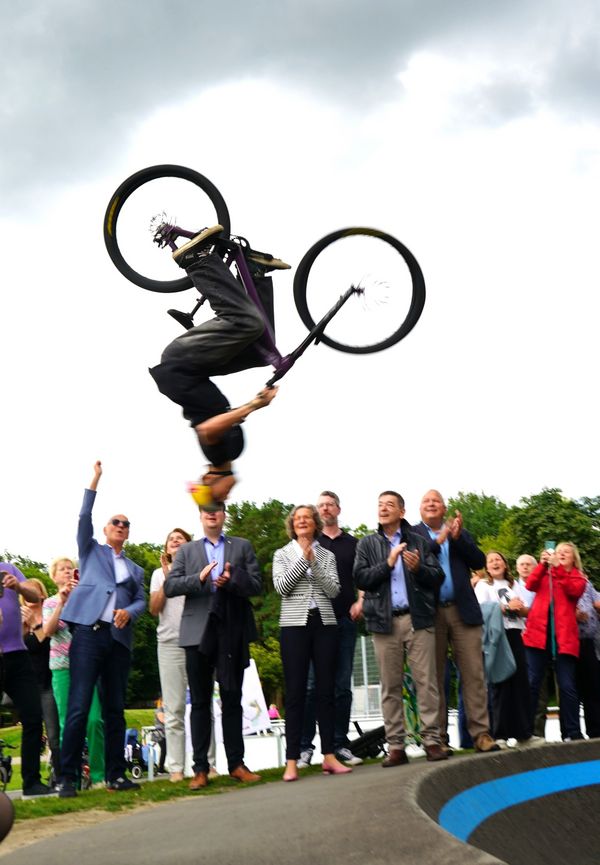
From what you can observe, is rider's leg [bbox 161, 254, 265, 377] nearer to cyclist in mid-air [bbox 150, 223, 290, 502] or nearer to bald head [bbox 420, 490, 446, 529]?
cyclist in mid-air [bbox 150, 223, 290, 502]

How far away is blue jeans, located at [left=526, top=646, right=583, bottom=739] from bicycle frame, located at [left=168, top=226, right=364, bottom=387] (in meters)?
5.87

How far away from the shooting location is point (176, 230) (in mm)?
6453

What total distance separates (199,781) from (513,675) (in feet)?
11.1

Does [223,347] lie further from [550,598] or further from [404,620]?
[550,598]


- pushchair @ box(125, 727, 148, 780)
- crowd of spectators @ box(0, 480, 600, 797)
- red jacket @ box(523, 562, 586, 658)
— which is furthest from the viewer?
pushchair @ box(125, 727, 148, 780)

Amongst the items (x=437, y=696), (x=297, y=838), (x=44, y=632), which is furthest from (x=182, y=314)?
→ (x=44, y=632)

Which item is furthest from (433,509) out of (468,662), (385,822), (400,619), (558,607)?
(385,822)

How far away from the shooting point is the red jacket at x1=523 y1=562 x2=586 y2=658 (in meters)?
10.8

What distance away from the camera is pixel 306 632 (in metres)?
8.97

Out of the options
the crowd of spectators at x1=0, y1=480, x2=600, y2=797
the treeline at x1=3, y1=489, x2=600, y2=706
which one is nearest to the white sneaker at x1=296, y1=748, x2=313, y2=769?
the crowd of spectators at x1=0, y1=480, x2=600, y2=797

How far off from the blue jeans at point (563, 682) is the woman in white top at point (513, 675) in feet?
1.33

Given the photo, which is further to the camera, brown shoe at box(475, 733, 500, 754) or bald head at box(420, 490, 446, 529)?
bald head at box(420, 490, 446, 529)

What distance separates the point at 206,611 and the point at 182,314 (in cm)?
343

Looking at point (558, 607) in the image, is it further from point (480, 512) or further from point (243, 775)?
point (480, 512)
